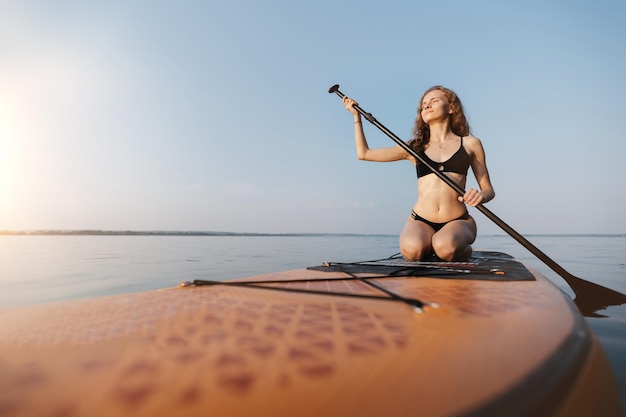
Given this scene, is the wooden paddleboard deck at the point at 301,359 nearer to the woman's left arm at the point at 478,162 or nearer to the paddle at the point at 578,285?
the paddle at the point at 578,285

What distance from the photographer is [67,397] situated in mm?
472

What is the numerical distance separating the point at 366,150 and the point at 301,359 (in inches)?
120

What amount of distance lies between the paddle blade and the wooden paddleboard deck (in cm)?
215

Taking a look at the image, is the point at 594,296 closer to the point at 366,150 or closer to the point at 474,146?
the point at 474,146

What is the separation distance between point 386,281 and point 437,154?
2030mm

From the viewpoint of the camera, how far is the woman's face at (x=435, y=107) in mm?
3297

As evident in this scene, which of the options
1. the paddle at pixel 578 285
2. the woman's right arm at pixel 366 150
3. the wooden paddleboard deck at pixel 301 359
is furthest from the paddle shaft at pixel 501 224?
the wooden paddleboard deck at pixel 301 359

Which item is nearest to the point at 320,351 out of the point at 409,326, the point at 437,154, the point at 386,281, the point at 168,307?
the point at 409,326

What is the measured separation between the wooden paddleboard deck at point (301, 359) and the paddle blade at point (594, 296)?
215 cm

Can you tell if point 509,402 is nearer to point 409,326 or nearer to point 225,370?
point 409,326

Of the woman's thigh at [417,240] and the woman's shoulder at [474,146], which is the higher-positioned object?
Result: the woman's shoulder at [474,146]

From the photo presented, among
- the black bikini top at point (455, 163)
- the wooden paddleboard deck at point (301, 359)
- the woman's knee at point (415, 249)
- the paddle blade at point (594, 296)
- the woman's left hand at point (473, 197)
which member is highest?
the black bikini top at point (455, 163)

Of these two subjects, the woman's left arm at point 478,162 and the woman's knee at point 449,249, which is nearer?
the woman's knee at point 449,249

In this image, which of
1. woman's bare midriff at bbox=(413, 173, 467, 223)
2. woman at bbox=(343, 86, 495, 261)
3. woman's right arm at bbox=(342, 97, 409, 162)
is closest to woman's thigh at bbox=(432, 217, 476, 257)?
woman at bbox=(343, 86, 495, 261)
